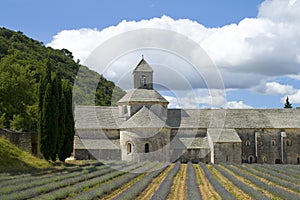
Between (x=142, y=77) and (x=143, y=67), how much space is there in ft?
5.32

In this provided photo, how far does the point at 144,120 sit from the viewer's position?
4656cm

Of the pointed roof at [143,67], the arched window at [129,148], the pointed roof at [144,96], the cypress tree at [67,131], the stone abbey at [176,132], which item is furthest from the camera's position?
the pointed roof at [143,67]

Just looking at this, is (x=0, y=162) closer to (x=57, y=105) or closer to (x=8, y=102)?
(x=57, y=105)

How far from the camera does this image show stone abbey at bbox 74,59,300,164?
4688 cm

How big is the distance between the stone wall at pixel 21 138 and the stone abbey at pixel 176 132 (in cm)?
1141

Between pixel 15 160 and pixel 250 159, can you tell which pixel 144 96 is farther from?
pixel 15 160

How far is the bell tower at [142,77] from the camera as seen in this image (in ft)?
177

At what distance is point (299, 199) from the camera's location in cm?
1748

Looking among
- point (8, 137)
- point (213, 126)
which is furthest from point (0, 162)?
point (213, 126)

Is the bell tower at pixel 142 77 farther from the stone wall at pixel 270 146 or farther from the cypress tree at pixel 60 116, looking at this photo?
the cypress tree at pixel 60 116

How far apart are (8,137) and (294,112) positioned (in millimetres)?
37050

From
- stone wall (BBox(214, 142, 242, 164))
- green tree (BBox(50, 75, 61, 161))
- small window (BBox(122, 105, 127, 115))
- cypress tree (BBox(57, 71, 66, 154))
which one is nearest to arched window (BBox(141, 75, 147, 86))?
small window (BBox(122, 105, 127, 115))

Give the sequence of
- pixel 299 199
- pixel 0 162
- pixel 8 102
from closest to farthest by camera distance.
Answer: pixel 299 199, pixel 0 162, pixel 8 102

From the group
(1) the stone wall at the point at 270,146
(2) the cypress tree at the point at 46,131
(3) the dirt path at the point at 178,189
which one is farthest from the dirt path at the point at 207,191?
(1) the stone wall at the point at 270,146
